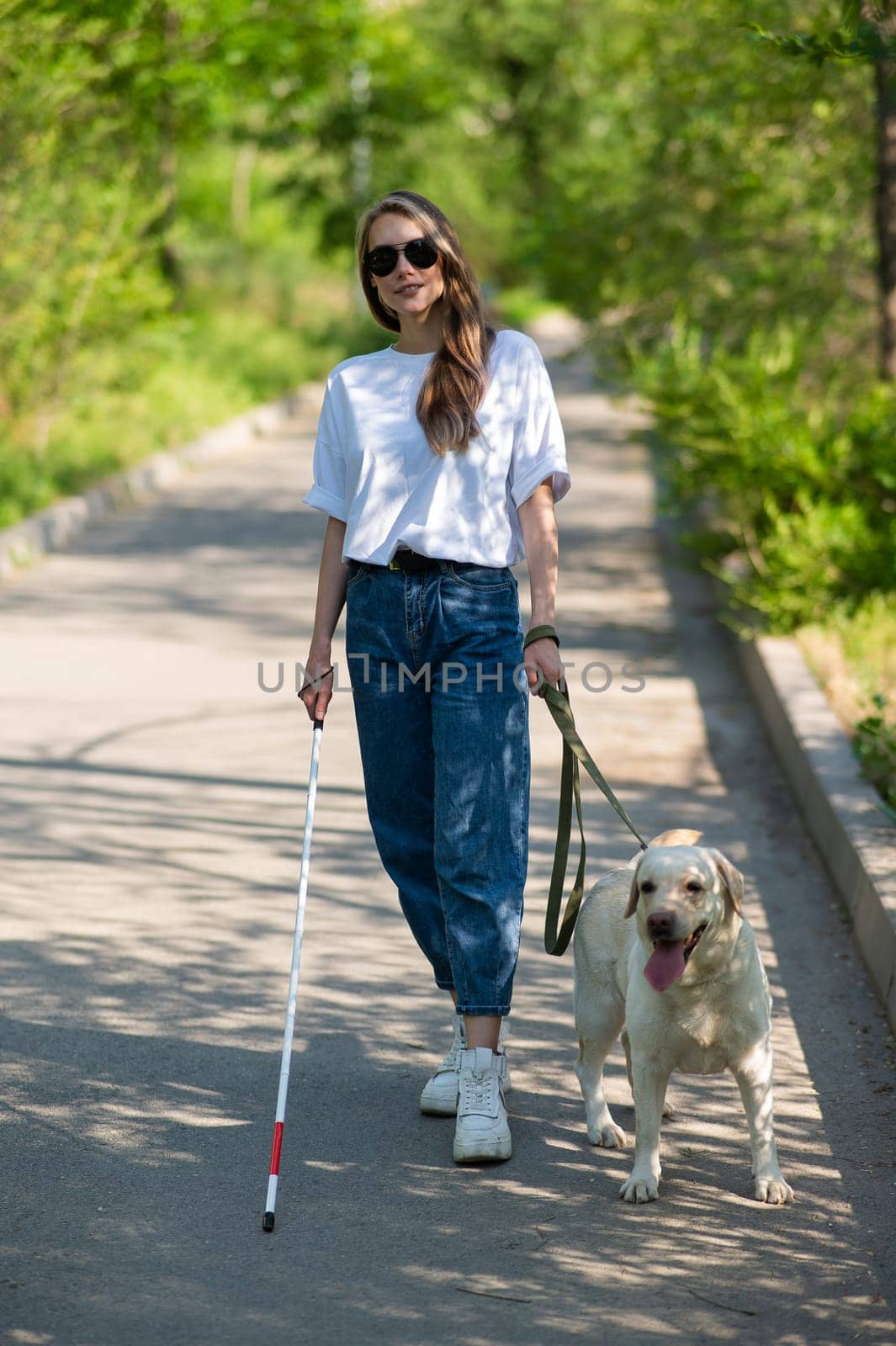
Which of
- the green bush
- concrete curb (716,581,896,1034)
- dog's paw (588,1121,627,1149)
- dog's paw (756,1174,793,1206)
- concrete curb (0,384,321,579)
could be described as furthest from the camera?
concrete curb (0,384,321,579)

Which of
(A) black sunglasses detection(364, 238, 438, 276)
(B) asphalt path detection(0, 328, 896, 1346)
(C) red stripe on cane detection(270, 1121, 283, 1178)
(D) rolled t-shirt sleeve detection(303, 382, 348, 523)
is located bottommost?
(B) asphalt path detection(0, 328, 896, 1346)

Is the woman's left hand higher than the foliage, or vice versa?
the woman's left hand

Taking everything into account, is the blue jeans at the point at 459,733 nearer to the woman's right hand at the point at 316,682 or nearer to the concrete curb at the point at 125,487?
the woman's right hand at the point at 316,682

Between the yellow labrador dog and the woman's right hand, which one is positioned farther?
the woman's right hand

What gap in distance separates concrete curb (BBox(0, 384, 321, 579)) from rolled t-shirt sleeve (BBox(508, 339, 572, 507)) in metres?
8.61

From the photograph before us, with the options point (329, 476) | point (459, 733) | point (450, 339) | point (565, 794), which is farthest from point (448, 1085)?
point (450, 339)

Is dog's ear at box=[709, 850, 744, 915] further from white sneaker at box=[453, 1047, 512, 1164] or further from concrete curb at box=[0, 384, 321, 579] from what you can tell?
concrete curb at box=[0, 384, 321, 579]

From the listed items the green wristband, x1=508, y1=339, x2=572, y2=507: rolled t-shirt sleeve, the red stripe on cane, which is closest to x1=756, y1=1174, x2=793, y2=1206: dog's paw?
the red stripe on cane

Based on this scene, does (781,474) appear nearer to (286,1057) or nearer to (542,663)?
(542,663)

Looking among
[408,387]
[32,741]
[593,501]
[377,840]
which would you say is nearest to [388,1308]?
[377,840]

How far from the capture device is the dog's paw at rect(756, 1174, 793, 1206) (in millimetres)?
3771

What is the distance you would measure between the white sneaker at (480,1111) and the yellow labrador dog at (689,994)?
1.14 feet

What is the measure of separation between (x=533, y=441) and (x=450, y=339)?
1.04 ft

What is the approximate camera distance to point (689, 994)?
3.66 m
